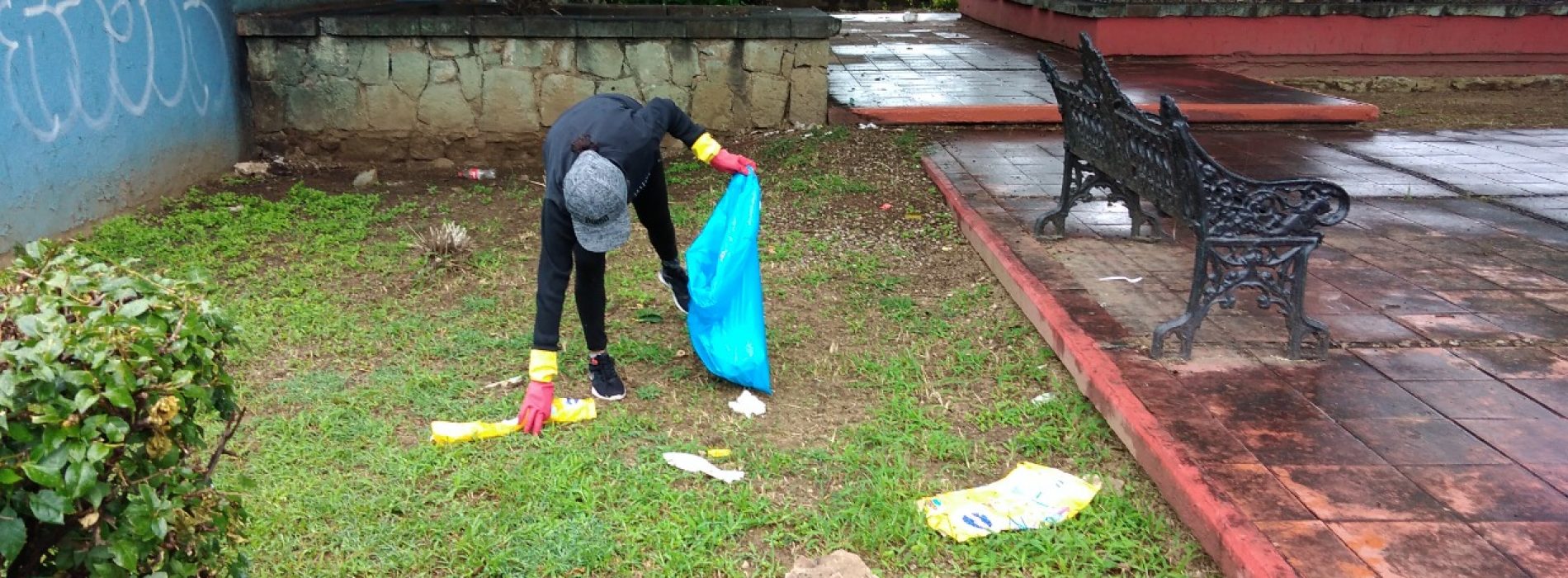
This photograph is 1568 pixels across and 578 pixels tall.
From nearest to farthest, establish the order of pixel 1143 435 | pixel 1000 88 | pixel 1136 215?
pixel 1143 435 → pixel 1136 215 → pixel 1000 88

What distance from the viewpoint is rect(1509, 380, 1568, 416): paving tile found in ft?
12.0

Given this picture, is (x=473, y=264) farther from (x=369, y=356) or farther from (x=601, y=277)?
(x=601, y=277)

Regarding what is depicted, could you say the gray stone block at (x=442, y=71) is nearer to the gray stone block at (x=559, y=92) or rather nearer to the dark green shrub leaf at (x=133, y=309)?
the gray stone block at (x=559, y=92)

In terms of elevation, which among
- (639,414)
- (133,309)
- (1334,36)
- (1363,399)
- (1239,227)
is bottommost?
(639,414)

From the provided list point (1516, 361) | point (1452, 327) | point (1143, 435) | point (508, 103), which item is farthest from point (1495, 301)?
point (508, 103)

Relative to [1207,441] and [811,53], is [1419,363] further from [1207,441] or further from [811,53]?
[811,53]

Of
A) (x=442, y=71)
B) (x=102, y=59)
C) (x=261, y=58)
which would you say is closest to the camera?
(x=102, y=59)

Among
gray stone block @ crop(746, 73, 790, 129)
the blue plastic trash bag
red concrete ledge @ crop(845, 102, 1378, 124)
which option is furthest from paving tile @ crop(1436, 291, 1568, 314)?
gray stone block @ crop(746, 73, 790, 129)

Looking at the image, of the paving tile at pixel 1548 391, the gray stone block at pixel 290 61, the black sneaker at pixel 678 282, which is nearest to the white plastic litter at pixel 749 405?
the black sneaker at pixel 678 282

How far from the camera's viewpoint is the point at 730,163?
4016 millimetres

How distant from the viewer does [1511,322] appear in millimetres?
4430

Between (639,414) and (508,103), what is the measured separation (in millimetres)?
4374

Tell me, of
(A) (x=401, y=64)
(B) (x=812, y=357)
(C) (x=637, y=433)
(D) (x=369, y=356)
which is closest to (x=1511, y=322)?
(B) (x=812, y=357)

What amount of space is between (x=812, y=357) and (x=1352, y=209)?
3.59 metres
